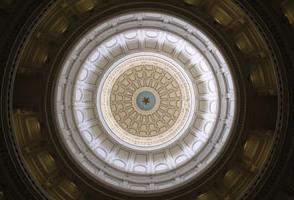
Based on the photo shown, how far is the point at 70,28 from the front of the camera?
61.5 ft

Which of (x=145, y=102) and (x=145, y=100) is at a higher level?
(x=145, y=100)

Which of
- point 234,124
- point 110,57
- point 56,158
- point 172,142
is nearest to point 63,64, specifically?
point 56,158

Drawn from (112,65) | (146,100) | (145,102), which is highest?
(112,65)

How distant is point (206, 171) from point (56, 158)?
8.17m

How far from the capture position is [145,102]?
31.3 m

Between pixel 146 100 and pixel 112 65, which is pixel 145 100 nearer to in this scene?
pixel 146 100

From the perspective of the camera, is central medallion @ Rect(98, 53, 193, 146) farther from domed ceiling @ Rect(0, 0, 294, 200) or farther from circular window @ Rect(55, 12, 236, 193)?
domed ceiling @ Rect(0, 0, 294, 200)

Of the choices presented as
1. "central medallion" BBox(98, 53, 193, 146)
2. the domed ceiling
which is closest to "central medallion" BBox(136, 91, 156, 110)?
"central medallion" BBox(98, 53, 193, 146)

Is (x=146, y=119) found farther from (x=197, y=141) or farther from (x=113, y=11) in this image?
(x=113, y=11)

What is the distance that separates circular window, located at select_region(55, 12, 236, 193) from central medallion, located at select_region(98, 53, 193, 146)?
0.08 metres

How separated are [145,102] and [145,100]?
0.17m

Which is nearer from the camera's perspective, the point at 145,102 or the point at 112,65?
the point at 112,65

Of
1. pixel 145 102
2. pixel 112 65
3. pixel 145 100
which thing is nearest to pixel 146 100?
pixel 145 100

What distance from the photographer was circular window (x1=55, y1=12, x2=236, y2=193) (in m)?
21.2
